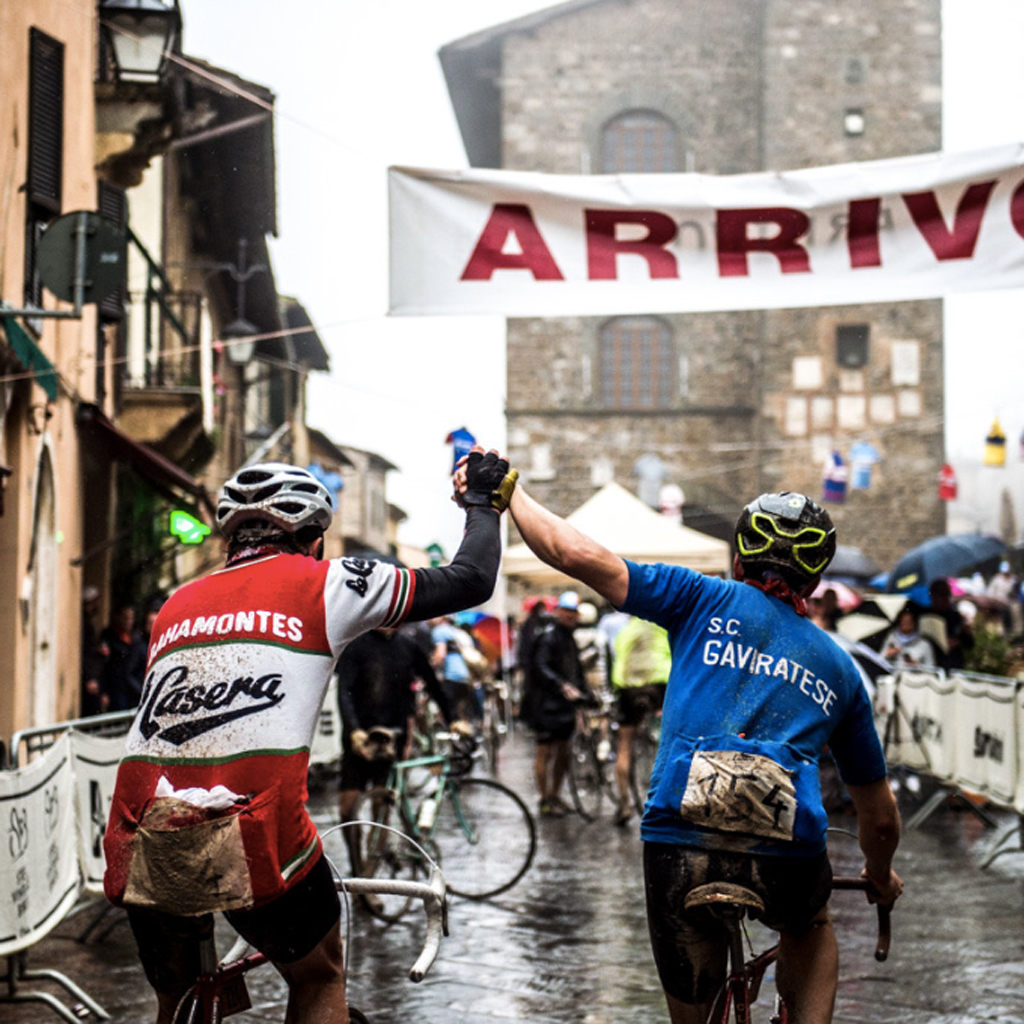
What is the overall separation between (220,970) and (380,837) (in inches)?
208

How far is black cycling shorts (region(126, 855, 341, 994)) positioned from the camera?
3.48 metres

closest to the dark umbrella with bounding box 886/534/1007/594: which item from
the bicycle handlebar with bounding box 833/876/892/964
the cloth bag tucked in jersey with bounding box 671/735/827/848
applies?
the bicycle handlebar with bounding box 833/876/892/964

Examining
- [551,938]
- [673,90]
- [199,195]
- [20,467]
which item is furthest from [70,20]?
[673,90]

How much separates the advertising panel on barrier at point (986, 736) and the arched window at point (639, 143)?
2739 centimetres

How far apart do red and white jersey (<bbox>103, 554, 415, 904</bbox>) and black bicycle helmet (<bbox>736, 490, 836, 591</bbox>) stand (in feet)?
2.73

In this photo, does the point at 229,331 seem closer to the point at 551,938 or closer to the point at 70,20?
the point at 70,20

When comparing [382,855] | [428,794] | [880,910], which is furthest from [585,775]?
[880,910]

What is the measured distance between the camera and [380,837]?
8.84 meters

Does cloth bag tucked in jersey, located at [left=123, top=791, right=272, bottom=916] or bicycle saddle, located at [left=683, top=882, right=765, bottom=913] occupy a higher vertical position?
cloth bag tucked in jersey, located at [left=123, top=791, right=272, bottom=916]

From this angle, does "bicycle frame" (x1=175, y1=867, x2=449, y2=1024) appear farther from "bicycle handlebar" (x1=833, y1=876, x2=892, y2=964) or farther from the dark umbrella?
the dark umbrella

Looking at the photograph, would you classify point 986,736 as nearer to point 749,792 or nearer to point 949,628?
point 949,628

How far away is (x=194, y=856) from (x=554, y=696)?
1034 cm

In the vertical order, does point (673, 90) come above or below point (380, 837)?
above

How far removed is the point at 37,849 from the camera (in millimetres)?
6918
